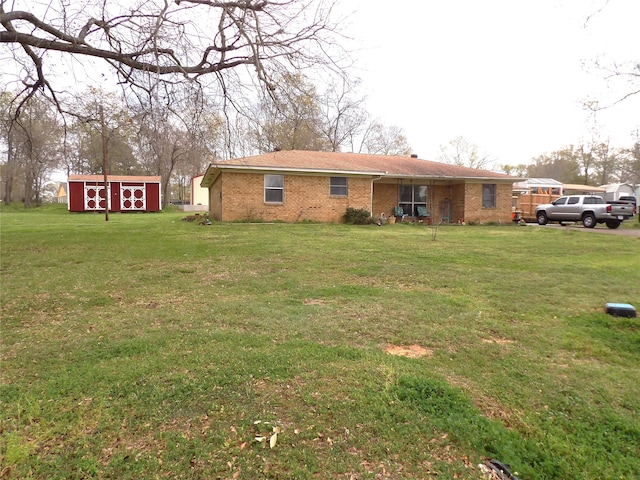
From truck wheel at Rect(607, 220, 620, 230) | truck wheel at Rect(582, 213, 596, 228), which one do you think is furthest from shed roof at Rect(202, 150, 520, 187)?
truck wheel at Rect(607, 220, 620, 230)

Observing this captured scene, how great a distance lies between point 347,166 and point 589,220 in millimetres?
12820

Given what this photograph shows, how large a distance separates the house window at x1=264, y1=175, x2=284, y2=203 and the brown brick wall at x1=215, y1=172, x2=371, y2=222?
16 cm

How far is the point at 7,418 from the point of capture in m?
2.37

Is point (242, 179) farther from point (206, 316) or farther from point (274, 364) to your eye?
point (274, 364)

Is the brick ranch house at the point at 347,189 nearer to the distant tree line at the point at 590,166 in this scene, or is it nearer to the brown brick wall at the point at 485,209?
the brown brick wall at the point at 485,209

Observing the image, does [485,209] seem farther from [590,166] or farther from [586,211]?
[590,166]

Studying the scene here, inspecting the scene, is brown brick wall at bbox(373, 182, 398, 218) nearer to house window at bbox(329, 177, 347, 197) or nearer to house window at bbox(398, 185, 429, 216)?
house window at bbox(398, 185, 429, 216)

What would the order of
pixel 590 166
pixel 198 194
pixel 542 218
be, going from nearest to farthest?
pixel 542 218 → pixel 198 194 → pixel 590 166

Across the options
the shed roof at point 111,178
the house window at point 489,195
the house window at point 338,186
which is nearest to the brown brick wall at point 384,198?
the house window at point 338,186

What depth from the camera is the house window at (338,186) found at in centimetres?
1749

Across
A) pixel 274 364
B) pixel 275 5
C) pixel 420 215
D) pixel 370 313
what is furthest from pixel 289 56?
pixel 420 215

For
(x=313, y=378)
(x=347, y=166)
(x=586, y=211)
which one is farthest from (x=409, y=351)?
(x=586, y=211)

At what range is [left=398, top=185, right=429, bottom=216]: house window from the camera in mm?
20016

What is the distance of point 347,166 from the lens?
17891mm
